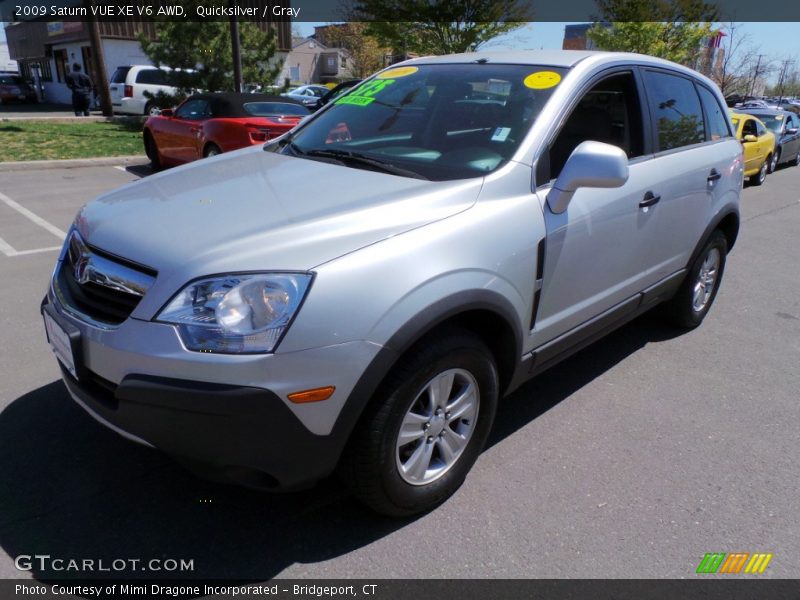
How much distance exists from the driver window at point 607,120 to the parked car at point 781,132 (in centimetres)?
1316

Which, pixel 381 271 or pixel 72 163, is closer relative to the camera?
pixel 381 271

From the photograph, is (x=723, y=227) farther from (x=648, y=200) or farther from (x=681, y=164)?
(x=648, y=200)

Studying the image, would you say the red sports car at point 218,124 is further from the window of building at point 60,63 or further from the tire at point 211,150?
the window of building at point 60,63

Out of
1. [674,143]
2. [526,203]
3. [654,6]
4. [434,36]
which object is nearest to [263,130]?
[674,143]

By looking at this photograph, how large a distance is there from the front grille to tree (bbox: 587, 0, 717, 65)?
23370 millimetres

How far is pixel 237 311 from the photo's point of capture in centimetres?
202

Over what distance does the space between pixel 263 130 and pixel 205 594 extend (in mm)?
7745

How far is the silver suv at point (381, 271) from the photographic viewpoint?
204 cm

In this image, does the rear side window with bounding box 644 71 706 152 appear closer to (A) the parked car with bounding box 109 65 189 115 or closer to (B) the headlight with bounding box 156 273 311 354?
(B) the headlight with bounding box 156 273 311 354

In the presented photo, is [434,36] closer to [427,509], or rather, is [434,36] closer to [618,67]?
[618,67]

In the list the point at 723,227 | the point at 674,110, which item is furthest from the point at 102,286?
the point at 723,227

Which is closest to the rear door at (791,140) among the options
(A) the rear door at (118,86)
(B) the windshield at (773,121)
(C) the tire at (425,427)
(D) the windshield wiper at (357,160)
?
(B) the windshield at (773,121)

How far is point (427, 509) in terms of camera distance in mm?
2688

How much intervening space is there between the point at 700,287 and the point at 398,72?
2715 mm
